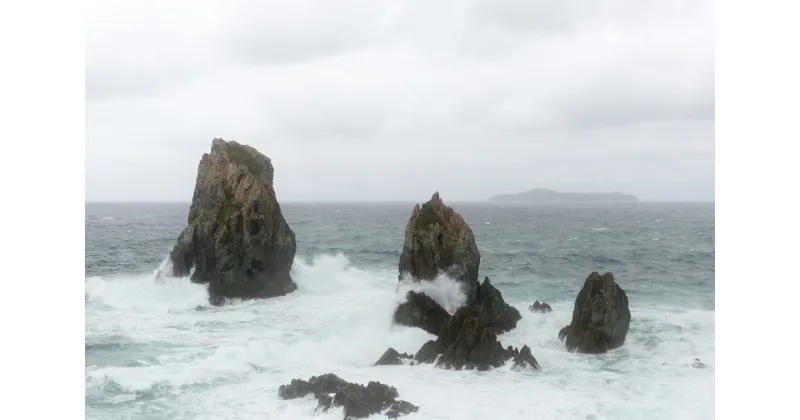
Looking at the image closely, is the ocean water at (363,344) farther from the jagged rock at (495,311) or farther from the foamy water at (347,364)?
the jagged rock at (495,311)

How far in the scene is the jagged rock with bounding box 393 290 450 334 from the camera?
14742mm

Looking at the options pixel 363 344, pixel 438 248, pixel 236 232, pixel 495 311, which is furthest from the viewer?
pixel 236 232

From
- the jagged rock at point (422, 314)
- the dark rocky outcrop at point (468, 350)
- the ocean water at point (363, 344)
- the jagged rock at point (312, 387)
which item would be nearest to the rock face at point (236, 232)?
the ocean water at point (363, 344)

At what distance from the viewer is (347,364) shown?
12.4m

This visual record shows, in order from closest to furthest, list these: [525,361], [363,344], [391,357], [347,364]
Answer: [525,361] → [347,364] → [391,357] → [363,344]

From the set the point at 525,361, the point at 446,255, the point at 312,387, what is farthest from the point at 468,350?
the point at 446,255

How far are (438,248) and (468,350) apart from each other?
174 inches

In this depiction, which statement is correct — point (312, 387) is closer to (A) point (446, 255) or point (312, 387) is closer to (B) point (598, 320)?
(A) point (446, 255)

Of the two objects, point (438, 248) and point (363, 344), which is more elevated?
point (438, 248)

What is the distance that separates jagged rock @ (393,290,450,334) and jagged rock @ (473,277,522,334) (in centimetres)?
120

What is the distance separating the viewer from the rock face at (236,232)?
1877 centimetres

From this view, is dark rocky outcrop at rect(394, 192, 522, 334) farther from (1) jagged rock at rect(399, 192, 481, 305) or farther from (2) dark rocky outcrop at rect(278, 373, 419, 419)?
(2) dark rocky outcrop at rect(278, 373, 419, 419)
